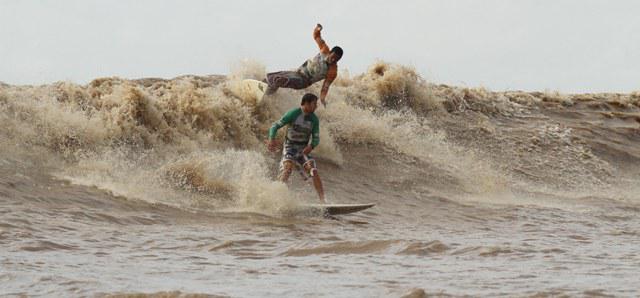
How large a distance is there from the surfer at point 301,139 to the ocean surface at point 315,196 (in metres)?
0.43

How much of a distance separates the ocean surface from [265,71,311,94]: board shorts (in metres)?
0.68

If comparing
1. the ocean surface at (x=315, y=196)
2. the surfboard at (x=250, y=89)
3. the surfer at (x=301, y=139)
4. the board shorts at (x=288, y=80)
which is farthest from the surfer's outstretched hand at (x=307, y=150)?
the surfboard at (x=250, y=89)

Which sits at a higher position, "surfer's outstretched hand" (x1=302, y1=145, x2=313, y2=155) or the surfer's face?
the surfer's face

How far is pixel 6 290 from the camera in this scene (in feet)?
18.8

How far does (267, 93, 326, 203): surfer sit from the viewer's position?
11109mm

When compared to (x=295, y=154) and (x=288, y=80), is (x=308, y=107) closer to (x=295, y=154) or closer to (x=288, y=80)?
(x=295, y=154)

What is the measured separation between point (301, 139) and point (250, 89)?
393 cm

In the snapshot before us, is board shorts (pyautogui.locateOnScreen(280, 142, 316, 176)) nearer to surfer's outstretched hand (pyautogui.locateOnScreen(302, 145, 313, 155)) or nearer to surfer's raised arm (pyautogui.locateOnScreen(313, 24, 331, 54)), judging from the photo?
surfer's outstretched hand (pyautogui.locateOnScreen(302, 145, 313, 155))

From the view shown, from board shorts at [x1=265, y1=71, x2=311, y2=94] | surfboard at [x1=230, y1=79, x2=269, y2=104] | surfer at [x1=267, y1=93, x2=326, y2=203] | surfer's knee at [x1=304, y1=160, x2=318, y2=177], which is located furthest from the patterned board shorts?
surfboard at [x1=230, y1=79, x2=269, y2=104]

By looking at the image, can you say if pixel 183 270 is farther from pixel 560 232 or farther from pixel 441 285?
pixel 560 232

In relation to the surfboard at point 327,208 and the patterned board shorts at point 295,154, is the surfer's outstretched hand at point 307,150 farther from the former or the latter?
the surfboard at point 327,208

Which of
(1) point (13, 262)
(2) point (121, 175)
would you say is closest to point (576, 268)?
(1) point (13, 262)

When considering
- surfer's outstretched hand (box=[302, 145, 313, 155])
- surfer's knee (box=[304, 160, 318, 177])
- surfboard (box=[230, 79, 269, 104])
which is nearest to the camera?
surfer's knee (box=[304, 160, 318, 177])

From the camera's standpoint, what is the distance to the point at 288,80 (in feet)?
46.0
